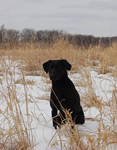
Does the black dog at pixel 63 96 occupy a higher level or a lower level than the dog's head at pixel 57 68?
lower

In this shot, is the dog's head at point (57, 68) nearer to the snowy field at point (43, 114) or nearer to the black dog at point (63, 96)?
the black dog at point (63, 96)

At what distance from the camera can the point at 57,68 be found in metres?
2.08

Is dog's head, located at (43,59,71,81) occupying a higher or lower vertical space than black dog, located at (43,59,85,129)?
higher

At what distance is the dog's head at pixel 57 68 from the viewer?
193 cm

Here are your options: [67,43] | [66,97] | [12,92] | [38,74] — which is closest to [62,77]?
[66,97]

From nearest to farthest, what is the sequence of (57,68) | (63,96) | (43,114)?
(63,96), (57,68), (43,114)

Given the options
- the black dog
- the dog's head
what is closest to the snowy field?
the black dog

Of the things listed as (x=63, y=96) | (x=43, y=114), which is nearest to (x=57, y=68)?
(x=63, y=96)

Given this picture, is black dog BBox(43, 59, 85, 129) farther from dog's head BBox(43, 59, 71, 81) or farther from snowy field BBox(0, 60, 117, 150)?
snowy field BBox(0, 60, 117, 150)

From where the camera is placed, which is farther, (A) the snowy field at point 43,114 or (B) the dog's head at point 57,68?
(B) the dog's head at point 57,68

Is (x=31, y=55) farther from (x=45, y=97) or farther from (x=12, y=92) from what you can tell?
(x=12, y=92)

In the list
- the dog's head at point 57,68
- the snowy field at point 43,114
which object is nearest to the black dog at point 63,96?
the dog's head at point 57,68

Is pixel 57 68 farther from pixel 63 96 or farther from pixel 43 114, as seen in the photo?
pixel 43 114

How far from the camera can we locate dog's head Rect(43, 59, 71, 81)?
193cm
